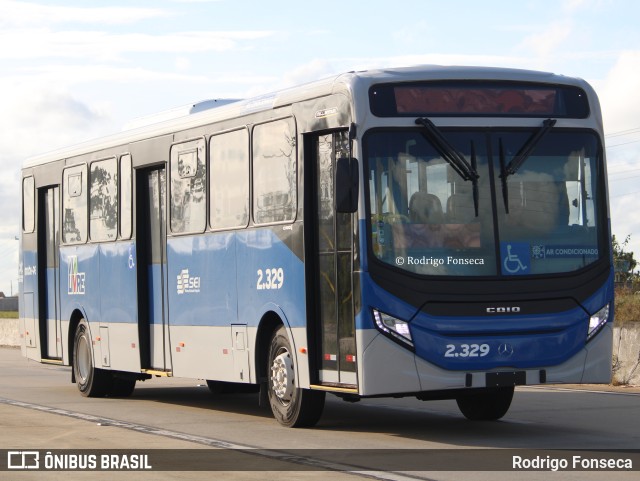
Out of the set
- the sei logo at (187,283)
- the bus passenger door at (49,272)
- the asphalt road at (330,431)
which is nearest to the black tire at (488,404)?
the asphalt road at (330,431)

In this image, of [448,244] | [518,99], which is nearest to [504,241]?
[448,244]

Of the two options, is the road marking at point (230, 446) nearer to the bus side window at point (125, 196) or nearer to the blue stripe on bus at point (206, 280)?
the blue stripe on bus at point (206, 280)

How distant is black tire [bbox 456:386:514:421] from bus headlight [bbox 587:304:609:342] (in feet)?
6.51

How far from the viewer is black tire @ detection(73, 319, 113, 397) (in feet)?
69.1

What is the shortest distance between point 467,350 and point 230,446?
7.92 feet

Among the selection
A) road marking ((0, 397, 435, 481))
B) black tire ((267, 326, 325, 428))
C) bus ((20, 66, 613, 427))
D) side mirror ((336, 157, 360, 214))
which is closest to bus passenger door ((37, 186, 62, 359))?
road marking ((0, 397, 435, 481))

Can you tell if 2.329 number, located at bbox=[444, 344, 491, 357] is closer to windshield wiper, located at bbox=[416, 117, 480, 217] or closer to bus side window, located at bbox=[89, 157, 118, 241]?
windshield wiper, located at bbox=[416, 117, 480, 217]

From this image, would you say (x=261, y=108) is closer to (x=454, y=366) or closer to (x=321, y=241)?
(x=321, y=241)

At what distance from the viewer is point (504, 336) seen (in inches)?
545

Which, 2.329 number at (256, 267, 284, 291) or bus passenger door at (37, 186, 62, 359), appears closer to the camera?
2.329 number at (256, 267, 284, 291)

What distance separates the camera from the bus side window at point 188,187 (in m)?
17.5

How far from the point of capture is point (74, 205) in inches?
864

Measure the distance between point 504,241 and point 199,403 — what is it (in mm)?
7104

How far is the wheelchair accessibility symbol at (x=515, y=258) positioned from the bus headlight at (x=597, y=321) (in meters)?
0.88
